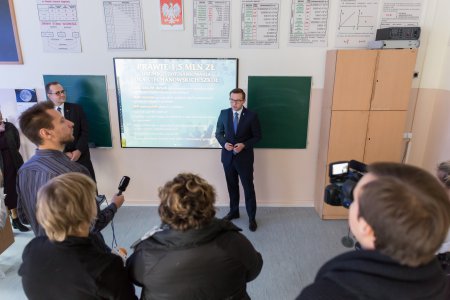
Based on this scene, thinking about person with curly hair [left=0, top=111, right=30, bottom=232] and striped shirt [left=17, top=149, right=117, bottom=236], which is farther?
person with curly hair [left=0, top=111, right=30, bottom=232]

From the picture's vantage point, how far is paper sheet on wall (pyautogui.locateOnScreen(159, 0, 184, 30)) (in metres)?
3.25

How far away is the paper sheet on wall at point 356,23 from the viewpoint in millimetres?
3254

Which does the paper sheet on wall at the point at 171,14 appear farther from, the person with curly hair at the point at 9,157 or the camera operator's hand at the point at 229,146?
the person with curly hair at the point at 9,157

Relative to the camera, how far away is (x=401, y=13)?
10.7 feet

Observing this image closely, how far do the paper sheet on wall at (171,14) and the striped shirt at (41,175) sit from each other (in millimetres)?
2164

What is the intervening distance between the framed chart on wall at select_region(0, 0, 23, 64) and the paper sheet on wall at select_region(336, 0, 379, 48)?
3.69 m


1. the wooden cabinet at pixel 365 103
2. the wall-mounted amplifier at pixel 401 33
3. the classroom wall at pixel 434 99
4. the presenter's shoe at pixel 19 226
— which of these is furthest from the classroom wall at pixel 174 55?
the presenter's shoe at pixel 19 226

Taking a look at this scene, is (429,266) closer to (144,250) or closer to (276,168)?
(144,250)

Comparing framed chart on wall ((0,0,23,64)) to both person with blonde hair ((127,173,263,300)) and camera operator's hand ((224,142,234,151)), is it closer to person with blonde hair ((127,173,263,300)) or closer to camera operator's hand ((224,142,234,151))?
camera operator's hand ((224,142,234,151))

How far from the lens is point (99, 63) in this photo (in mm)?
3445

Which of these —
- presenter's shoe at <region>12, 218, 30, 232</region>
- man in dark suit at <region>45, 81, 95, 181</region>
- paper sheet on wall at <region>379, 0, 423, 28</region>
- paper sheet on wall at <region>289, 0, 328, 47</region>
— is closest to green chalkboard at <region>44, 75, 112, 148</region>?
man in dark suit at <region>45, 81, 95, 181</region>

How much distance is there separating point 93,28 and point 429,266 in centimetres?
370

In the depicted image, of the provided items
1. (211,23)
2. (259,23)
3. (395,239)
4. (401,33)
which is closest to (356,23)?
(401,33)

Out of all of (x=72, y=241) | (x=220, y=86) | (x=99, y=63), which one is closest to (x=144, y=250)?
(x=72, y=241)
